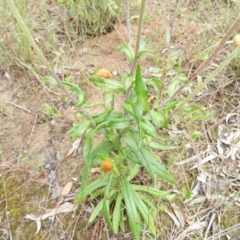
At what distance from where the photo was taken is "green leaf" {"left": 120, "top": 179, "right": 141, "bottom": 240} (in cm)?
173

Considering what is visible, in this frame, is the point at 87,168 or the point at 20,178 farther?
the point at 20,178

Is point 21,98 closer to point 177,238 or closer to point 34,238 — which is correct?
point 34,238

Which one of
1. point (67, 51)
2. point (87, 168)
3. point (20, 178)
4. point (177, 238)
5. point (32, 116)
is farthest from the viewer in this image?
point (67, 51)

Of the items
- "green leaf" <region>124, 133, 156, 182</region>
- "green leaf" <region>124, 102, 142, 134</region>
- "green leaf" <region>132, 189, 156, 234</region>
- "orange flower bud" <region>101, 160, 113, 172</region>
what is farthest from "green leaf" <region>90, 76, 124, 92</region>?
"green leaf" <region>132, 189, 156, 234</region>

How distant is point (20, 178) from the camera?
2.11 m

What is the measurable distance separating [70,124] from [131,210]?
32.4 inches

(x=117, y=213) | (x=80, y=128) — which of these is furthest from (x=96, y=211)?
(x=80, y=128)

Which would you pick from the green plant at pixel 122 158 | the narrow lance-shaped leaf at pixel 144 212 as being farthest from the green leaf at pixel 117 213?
the narrow lance-shaped leaf at pixel 144 212

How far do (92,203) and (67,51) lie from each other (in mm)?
1303

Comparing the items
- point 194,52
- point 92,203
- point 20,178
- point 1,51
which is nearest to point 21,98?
point 1,51

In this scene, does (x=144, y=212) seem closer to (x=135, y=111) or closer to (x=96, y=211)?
(x=96, y=211)

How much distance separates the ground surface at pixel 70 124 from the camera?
1.95 meters

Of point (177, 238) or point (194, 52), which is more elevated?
point (194, 52)

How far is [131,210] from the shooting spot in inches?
68.9
